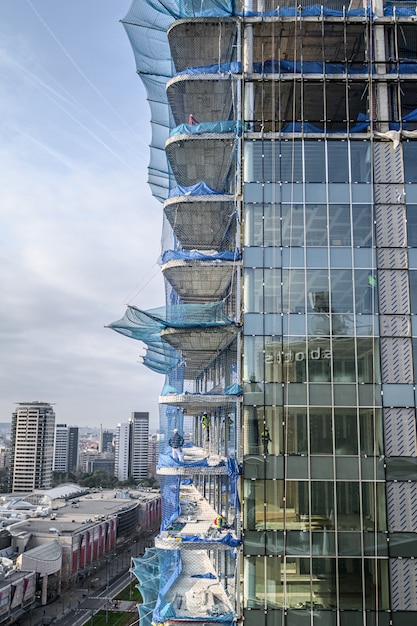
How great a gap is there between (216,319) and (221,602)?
33.1 feet

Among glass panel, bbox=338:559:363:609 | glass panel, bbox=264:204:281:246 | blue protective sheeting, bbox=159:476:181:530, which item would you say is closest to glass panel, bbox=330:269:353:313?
glass panel, bbox=264:204:281:246

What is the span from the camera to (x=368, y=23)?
22.4 meters

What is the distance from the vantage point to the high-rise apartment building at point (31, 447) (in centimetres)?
16062

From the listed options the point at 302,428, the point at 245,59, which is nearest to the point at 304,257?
the point at 302,428

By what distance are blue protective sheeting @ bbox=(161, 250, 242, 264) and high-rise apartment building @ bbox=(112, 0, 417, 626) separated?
3.4 inches

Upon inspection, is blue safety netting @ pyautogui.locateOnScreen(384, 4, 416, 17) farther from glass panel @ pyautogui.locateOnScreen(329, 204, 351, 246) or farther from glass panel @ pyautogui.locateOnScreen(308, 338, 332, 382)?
glass panel @ pyautogui.locateOnScreen(308, 338, 332, 382)

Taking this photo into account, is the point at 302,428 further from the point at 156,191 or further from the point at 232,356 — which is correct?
the point at 156,191

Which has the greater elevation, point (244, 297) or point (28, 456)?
point (244, 297)

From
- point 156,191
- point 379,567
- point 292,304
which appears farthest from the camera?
point 156,191

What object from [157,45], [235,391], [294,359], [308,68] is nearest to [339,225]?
[294,359]

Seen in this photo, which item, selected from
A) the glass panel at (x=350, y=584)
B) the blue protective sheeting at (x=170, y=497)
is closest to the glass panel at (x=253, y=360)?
the glass panel at (x=350, y=584)

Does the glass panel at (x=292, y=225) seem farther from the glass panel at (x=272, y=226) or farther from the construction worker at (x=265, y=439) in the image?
the construction worker at (x=265, y=439)

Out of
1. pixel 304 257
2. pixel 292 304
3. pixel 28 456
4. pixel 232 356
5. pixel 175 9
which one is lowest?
pixel 28 456

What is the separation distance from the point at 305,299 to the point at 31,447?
15436cm
